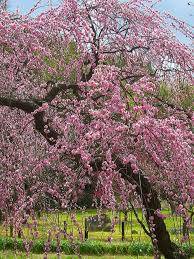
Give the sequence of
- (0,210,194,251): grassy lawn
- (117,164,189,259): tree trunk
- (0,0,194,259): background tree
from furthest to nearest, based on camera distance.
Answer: (117,164,189,259): tree trunk, (0,210,194,251): grassy lawn, (0,0,194,259): background tree

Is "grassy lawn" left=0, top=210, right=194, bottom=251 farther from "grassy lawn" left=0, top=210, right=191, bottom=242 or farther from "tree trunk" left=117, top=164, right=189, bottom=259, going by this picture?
"tree trunk" left=117, top=164, right=189, bottom=259

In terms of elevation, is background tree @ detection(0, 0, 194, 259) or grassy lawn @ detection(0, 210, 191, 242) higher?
background tree @ detection(0, 0, 194, 259)

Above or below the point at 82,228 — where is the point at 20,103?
above

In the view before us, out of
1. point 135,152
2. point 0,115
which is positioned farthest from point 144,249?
point 135,152

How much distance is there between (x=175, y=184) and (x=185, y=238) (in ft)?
2.19

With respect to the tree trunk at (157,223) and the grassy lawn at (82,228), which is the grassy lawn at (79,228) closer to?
the grassy lawn at (82,228)

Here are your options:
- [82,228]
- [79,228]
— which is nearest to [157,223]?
[79,228]

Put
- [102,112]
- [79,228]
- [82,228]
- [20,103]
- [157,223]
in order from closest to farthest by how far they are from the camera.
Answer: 1. [102,112]
2. [79,228]
3. [20,103]
4. [157,223]
5. [82,228]

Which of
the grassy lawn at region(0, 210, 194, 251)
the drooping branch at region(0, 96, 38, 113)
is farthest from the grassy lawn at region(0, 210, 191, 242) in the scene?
the drooping branch at region(0, 96, 38, 113)

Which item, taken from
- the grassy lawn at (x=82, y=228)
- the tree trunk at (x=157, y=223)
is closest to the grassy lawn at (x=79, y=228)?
the grassy lawn at (x=82, y=228)

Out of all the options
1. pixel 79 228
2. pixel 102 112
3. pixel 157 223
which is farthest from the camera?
pixel 157 223

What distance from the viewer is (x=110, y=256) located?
12680mm

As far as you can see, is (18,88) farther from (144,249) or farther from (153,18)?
(144,249)

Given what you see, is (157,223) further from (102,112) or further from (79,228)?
(102,112)
